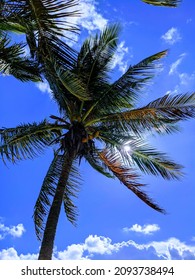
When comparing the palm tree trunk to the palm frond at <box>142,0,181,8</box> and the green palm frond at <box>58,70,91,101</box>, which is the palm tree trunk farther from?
the palm frond at <box>142,0,181,8</box>

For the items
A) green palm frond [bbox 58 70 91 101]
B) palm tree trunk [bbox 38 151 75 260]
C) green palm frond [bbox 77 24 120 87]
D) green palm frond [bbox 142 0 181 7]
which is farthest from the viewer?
green palm frond [bbox 77 24 120 87]

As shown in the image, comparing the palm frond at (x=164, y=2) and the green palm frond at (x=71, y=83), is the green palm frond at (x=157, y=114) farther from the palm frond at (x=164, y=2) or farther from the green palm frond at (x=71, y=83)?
the palm frond at (x=164, y=2)

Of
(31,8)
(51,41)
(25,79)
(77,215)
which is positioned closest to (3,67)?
(25,79)

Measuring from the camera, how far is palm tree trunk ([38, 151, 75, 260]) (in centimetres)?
980

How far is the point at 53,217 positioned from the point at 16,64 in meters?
4.63

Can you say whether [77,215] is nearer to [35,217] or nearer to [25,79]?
[35,217]

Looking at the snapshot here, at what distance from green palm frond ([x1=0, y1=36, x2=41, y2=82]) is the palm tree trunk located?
2.95 m

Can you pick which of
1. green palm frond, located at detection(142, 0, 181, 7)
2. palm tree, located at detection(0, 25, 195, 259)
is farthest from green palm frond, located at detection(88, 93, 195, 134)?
green palm frond, located at detection(142, 0, 181, 7)

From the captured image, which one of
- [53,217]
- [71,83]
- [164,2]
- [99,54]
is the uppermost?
[99,54]

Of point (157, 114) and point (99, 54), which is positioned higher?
point (99, 54)

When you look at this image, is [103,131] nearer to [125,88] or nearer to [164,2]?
[125,88]

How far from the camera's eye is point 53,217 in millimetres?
10422

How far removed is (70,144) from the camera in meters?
11.4

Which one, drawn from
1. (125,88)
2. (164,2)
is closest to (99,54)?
(125,88)
